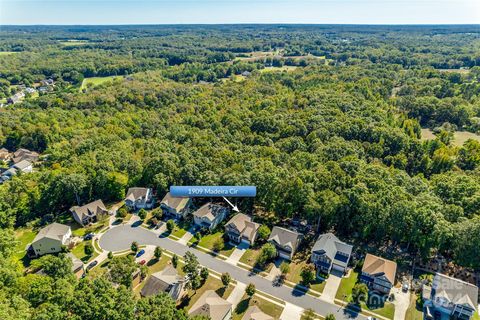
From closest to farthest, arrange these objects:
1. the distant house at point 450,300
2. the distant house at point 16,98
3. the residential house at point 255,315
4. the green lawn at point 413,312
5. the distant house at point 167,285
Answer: the residential house at point 255,315
the distant house at point 450,300
the green lawn at point 413,312
the distant house at point 167,285
the distant house at point 16,98

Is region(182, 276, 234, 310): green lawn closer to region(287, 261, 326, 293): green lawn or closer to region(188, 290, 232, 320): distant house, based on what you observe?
region(188, 290, 232, 320): distant house

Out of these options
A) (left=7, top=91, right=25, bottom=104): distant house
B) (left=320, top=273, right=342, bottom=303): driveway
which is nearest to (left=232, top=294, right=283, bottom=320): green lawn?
(left=320, top=273, right=342, bottom=303): driveway

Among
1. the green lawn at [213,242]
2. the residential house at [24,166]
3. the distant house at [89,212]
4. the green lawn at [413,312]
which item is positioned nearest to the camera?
Answer: the green lawn at [413,312]

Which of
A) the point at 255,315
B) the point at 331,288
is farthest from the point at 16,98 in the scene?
the point at 331,288

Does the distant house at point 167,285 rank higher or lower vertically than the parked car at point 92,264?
higher

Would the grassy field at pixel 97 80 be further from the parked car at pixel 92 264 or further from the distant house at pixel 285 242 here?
the distant house at pixel 285 242

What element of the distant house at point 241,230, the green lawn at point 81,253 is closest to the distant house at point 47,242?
the green lawn at point 81,253
